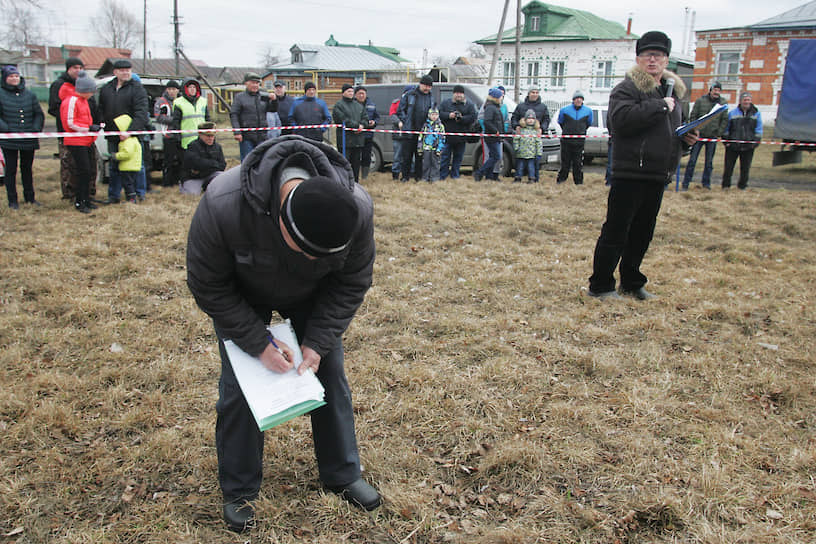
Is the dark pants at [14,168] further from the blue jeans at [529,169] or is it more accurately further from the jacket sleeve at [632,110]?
the blue jeans at [529,169]

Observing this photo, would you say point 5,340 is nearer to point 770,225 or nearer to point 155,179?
point 155,179

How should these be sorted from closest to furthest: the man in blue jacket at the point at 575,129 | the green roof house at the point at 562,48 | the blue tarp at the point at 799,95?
the man in blue jacket at the point at 575,129, the blue tarp at the point at 799,95, the green roof house at the point at 562,48

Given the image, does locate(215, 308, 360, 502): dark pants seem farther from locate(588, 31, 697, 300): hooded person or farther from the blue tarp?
the blue tarp

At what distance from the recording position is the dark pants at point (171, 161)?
987 cm

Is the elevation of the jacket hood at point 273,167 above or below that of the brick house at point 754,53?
below

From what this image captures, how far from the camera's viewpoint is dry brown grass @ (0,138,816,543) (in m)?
2.63

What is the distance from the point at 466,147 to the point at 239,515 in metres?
10.5

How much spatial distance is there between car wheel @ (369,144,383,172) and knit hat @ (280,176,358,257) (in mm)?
11085

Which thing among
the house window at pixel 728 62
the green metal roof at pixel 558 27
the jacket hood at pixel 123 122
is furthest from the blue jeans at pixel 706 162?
the green metal roof at pixel 558 27

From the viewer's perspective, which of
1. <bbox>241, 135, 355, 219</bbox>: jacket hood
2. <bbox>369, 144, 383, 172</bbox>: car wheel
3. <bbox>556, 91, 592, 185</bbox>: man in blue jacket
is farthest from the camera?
<bbox>369, 144, 383, 172</bbox>: car wheel

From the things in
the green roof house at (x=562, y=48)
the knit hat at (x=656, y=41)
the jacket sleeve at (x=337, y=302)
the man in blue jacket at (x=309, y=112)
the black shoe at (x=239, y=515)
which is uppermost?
the green roof house at (x=562, y=48)

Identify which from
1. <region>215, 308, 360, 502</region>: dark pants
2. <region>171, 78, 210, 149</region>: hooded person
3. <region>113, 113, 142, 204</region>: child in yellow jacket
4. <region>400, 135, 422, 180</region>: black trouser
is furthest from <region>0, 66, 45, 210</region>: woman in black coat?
<region>215, 308, 360, 502</region>: dark pants

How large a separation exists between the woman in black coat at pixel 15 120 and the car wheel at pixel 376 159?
20.9 feet

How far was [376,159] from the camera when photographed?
12789mm
